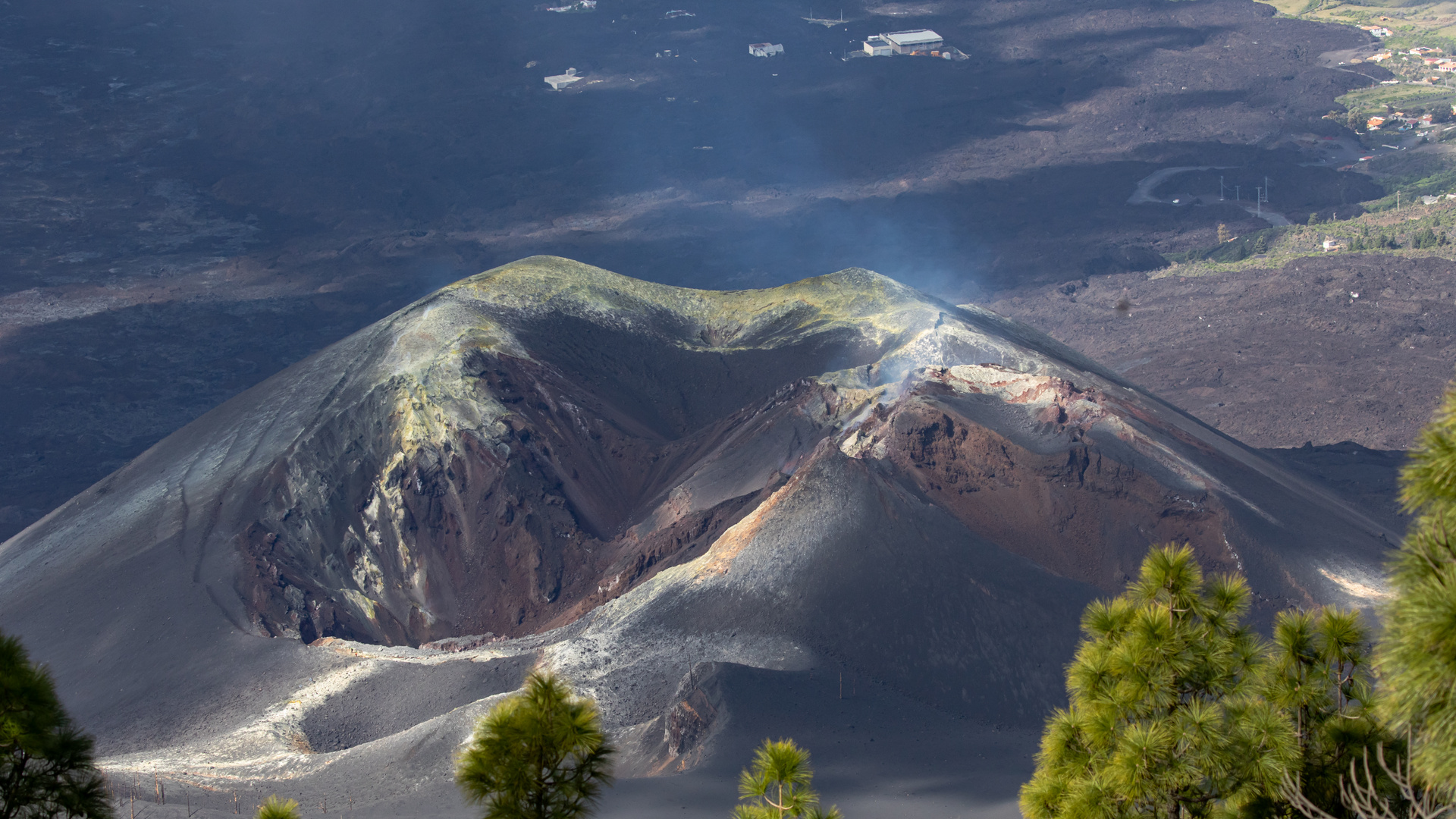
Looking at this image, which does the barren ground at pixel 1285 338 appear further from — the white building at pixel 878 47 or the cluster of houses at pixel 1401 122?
the white building at pixel 878 47

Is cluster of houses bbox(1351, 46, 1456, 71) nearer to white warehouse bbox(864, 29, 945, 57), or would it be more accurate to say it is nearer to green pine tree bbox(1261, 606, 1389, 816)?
white warehouse bbox(864, 29, 945, 57)

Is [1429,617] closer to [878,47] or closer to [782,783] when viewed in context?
[782,783]

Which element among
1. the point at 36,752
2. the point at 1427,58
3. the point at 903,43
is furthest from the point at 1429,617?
the point at 1427,58

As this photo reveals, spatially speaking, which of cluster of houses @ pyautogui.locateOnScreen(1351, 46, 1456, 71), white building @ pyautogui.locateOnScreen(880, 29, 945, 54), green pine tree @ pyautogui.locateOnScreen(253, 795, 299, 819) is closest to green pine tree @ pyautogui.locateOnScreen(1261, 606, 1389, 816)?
green pine tree @ pyautogui.locateOnScreen(253, 795, 299, 819)

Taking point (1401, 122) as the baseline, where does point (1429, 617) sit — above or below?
above

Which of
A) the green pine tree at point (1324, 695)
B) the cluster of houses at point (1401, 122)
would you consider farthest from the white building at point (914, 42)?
the green pine tree at point (1324, 695)

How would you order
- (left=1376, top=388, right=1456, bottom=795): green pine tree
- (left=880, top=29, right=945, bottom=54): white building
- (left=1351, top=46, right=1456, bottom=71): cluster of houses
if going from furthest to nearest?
(left=880, top=29, right=945, bottom=54): white building < (left=1351, top=46, right=1456, bottom=71): cluster of houses < (left=1376, top=388, right=1456, bottom=795): green pine tree

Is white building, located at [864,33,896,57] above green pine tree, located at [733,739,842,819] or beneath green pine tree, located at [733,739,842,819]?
beneath
